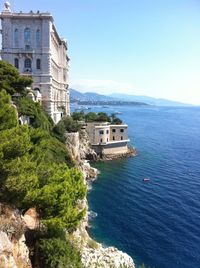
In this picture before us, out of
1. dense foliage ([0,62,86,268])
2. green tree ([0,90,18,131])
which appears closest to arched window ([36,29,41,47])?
dense foliage ([0,62,86,268])

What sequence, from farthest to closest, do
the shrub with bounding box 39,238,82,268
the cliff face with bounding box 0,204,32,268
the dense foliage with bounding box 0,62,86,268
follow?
the shrub with bounding box 39,238,82,268, the dense foliage with bounding box 0,62,86,268, the cliff face with bounding box 0,204,32,268

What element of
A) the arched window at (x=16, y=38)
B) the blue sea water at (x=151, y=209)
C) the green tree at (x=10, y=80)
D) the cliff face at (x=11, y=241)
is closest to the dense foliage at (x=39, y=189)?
the cliff face at (x=11, y=241)

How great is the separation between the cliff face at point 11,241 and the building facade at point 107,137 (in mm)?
48199

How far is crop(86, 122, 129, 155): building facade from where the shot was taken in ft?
218

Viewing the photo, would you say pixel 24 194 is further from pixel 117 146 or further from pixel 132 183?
pixel 117 146

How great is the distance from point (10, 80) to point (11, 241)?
23.5 m

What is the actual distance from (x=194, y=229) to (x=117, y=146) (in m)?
36.6

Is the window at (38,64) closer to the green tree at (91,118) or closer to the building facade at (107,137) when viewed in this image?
the building facade at (107,137)

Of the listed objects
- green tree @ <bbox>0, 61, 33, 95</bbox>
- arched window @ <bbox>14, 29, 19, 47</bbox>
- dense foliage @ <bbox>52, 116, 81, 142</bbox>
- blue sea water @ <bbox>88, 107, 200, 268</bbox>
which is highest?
arched window @ <bbox>14, 29, 19, 47</bbox>

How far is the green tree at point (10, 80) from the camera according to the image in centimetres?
3488

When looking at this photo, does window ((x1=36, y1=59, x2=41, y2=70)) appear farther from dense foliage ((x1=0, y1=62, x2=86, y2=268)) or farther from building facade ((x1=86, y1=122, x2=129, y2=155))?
dense foliage ((x1=0, y1=62, x2=86, y2=268))

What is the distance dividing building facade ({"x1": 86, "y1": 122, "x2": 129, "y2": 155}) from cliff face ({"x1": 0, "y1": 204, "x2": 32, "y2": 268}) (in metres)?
48.2

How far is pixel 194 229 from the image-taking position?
34.6m

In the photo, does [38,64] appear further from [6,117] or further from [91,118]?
[6,117]
